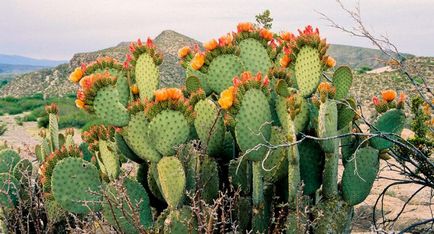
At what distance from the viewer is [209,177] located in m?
3.80

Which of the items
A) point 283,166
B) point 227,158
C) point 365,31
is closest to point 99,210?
point 227,158

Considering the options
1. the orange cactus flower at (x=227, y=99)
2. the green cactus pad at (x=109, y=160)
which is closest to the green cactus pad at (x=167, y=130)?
the orange cactus flower at (x=227, y=99)

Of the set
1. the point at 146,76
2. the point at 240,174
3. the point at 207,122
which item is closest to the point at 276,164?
the point at 240,174

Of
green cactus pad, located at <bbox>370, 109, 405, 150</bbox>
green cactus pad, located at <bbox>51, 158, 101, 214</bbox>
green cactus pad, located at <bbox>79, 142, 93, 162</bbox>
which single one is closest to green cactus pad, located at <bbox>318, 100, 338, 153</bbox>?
green cactus pad, located at <bbox>370, 109, 405, 150</bbox>

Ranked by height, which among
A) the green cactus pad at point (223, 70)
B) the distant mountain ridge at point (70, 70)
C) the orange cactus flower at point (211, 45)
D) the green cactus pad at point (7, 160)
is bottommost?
the distant mountain ridge at point (70, 70)

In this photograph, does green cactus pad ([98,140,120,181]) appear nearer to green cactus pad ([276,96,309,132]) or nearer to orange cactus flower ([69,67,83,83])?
orange cactus flower ([69,67,83,83])

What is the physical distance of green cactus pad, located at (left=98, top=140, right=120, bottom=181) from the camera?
3.95 metres

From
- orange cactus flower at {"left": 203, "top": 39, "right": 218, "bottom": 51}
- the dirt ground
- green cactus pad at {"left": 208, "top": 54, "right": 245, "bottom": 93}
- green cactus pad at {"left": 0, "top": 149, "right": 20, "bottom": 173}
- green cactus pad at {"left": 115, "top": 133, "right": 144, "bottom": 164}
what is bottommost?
the dirt ground

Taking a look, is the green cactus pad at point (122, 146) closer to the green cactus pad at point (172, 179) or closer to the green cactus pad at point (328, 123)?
the green cactus pad at point (172, 179)

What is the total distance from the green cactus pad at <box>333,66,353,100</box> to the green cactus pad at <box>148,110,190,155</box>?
1114 millimetres

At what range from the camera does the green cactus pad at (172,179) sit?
11.4 feet

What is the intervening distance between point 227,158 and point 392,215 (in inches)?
115

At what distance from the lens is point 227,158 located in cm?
411

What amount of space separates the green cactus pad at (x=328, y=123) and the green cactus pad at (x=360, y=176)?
0.87 feet
